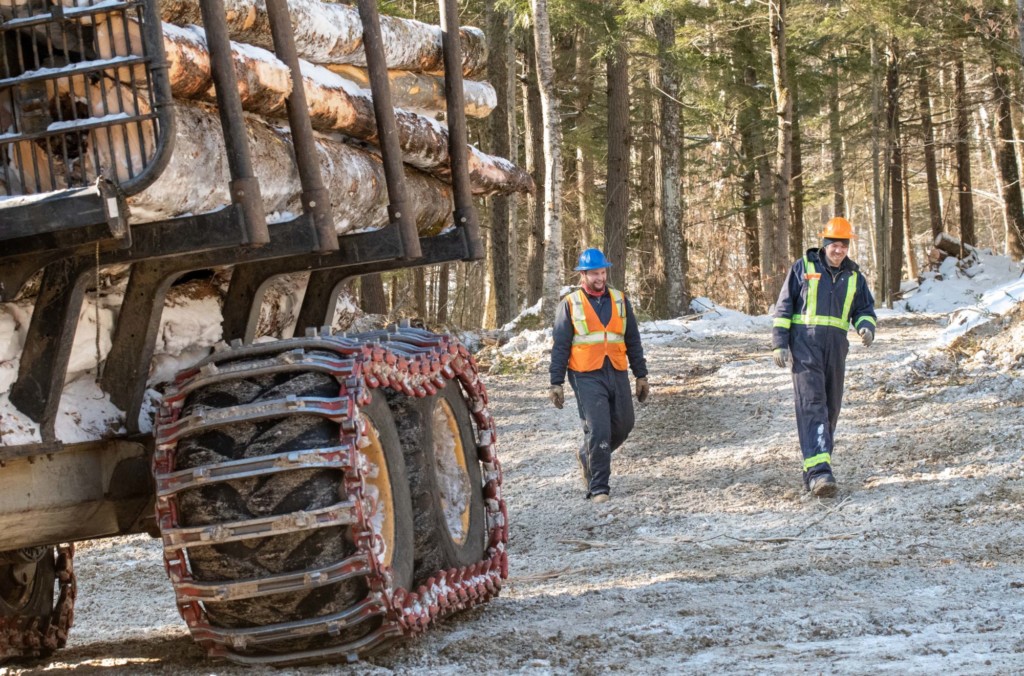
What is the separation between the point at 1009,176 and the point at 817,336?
21.3 meters

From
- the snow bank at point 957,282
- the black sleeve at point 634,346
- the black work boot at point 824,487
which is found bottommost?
the black work boot at point 824,487

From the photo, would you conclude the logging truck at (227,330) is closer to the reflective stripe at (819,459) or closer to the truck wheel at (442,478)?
the truck wheel at (442,478)

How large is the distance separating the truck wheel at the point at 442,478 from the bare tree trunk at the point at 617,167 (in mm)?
A: 14295

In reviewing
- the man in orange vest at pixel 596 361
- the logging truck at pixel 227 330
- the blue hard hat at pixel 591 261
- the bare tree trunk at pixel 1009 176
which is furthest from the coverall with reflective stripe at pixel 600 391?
the bare tree trunk at pixel 1009 176

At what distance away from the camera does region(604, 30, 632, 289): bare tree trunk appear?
20391mm

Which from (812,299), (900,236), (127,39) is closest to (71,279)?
(127,39)

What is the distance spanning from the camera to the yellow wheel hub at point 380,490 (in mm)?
4727

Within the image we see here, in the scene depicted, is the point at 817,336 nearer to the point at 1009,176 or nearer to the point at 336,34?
the point at 336,34

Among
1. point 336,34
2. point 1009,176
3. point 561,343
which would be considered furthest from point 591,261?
point 1009,176

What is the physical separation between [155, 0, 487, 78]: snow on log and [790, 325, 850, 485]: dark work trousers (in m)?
3.57

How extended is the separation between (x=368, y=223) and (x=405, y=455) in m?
1.01

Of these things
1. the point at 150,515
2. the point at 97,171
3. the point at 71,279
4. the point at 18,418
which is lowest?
the point at 150,515

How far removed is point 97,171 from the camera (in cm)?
382

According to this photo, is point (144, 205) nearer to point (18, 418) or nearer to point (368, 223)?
point (18, 418)
